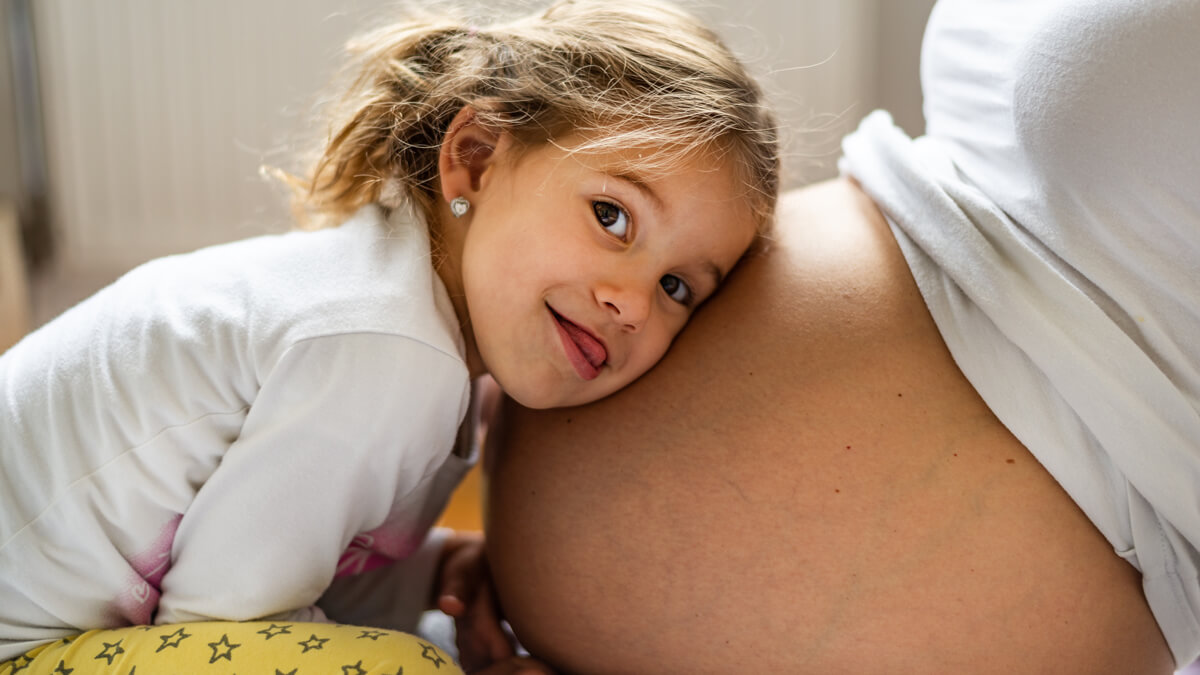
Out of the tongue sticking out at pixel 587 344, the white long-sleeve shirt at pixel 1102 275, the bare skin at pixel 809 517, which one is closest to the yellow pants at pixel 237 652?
the bare skin at pixel 809 517

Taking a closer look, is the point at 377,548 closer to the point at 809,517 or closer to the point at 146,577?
the point at 146,577

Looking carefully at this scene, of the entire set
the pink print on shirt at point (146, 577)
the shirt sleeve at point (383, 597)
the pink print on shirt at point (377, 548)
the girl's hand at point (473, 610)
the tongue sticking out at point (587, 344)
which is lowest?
the shirt sleeve at point (383, 597)

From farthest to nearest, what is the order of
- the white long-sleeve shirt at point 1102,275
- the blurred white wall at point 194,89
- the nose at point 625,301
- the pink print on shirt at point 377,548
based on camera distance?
the blurred white wall at point 194,89 < the pink print on shirt at point 377,548 < the nose at point 625,301 < the white long-sleeve shirt at point 1102,275

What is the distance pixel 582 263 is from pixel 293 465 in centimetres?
28

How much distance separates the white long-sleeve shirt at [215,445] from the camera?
2.57ft

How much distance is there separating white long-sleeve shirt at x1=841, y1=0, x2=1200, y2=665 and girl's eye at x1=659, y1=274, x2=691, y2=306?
0.22m

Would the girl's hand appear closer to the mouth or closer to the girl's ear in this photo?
the mouth

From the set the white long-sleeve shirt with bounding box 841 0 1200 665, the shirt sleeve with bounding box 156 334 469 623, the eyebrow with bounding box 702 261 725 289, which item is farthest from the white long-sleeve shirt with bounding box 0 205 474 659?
the white long-sleeve shirt with bounding box 841 0 1200 665

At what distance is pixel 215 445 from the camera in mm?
809

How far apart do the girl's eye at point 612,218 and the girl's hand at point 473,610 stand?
0.40m

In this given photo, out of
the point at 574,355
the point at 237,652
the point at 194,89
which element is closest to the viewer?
the point at 237,652

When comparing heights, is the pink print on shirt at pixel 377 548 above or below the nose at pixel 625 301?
below

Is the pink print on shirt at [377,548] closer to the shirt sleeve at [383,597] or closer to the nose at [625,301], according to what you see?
the shirt sleeve at [383,597]

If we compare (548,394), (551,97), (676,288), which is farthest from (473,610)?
(551,97)
